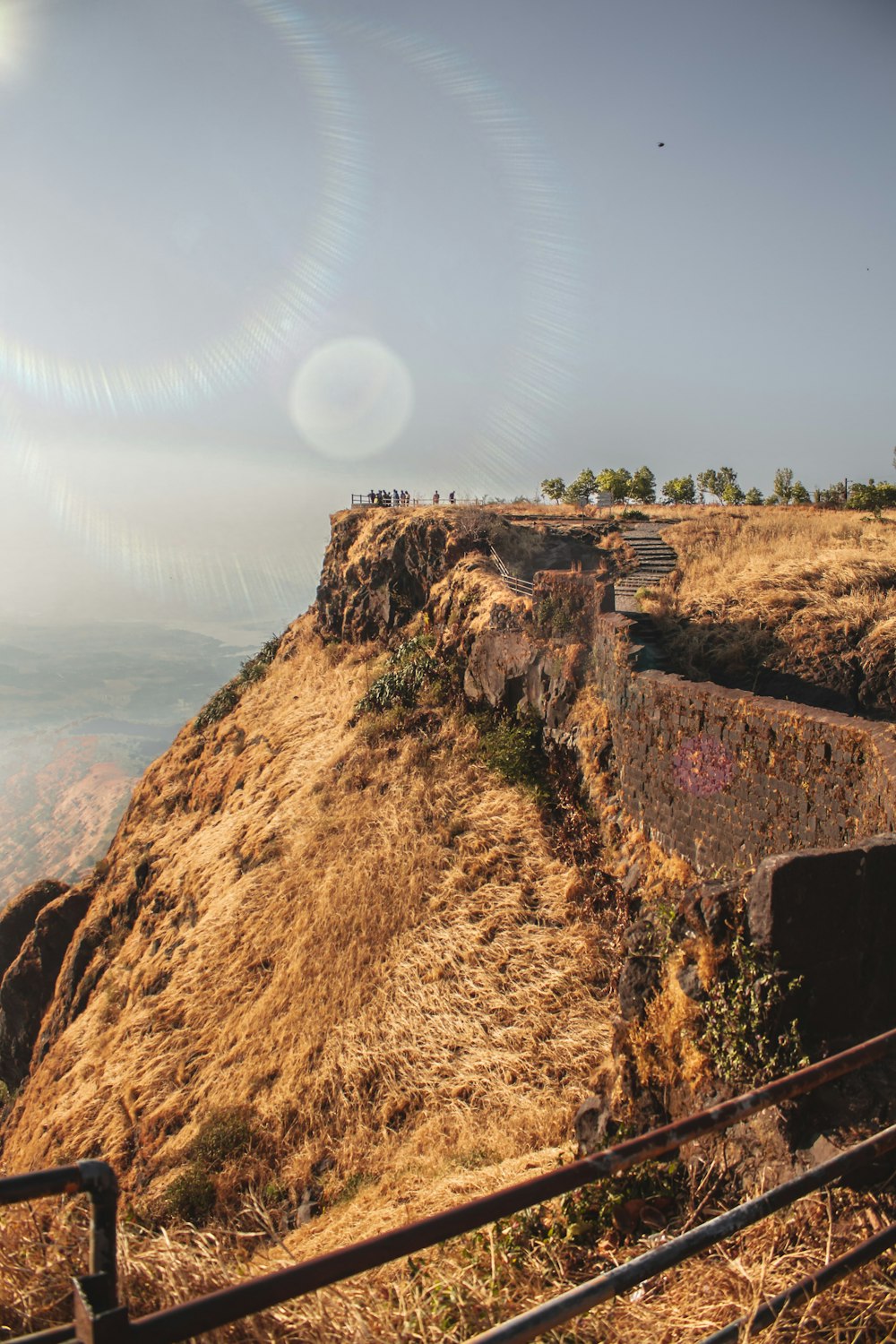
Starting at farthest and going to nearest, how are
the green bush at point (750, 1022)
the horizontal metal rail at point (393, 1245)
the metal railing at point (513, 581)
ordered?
the metal railing at point (513, 581), the green bush at point (750, 1022), the horizontal metal rail at point (393, 1245)

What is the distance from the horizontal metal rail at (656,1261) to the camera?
1.78m

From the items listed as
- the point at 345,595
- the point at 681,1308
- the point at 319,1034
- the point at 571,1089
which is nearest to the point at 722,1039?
the point at 681,1308

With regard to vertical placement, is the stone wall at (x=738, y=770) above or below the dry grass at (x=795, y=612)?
below

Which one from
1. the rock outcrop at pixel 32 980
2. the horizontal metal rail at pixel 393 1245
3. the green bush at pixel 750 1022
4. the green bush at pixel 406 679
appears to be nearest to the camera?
the horizontal metal rail at pixel 393 1245

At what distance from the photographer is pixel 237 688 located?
26391 mm

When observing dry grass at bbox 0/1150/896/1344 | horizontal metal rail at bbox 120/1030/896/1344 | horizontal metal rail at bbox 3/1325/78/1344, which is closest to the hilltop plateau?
dry grass at bbox 0/1150/896/1344

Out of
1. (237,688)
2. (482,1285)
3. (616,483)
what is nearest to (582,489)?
(616,483)

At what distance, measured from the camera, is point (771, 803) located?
→ 23.3ft

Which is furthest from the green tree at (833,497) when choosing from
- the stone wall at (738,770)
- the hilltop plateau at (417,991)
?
the stone wall at (738,770)

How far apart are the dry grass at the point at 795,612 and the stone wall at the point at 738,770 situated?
2792mm

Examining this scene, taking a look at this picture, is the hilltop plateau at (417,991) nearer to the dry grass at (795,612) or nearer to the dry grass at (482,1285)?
the dry grass at (482,1285)

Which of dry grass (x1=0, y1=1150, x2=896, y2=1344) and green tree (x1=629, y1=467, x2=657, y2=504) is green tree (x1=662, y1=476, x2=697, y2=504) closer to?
green tree (x1=629, y1=467, x2=657, y2=504)

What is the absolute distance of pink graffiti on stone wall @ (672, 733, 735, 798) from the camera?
7.79m

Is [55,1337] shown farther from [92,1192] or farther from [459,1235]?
[459,1235]
